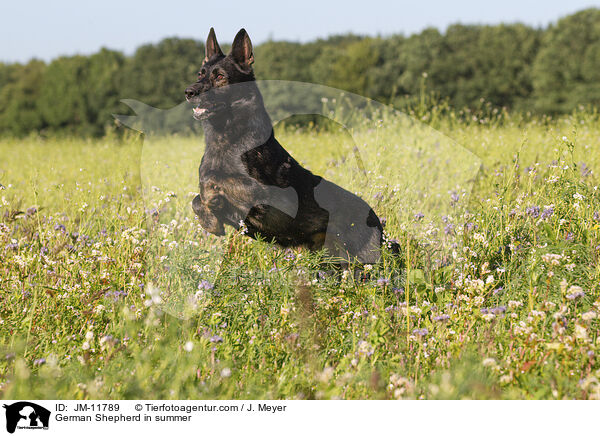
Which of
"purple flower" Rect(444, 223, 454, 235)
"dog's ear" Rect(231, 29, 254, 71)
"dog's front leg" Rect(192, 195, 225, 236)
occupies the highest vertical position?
"dog's ear" Rect(231, 29, 254, 71)

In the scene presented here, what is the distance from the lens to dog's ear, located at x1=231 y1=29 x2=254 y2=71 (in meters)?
3.50

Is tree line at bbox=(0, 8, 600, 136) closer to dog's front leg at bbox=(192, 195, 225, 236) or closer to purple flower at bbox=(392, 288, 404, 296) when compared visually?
dog's front leg at bbox=(192, 195, 225, 236)

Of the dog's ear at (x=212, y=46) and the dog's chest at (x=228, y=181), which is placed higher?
the dog's ear at (x=212, y=46)

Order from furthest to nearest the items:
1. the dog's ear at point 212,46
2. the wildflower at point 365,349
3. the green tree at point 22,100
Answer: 1. the green tree at point 22,100
2. the dog's ear at point 212,46
3. the wildflower at point 365,349

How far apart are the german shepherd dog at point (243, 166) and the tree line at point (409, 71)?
65.9 feet

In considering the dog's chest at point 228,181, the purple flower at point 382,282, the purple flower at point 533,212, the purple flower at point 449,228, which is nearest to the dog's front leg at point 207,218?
the dog's chest at point 228,181

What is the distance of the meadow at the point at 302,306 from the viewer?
2.85m

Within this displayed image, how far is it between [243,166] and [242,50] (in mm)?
867

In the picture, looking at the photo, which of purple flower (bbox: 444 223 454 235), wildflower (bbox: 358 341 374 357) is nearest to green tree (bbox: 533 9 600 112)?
purple flower (bbox: 444 223 454 235)

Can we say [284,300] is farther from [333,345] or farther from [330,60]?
[330,60]

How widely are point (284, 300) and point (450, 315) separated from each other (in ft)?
4.01

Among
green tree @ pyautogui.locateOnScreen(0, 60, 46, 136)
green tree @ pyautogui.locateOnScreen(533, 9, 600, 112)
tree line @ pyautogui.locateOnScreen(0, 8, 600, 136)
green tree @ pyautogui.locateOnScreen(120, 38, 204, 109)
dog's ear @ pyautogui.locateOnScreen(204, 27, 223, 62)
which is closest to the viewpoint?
dog's ear @ pyautogui.locateOnScreen(204, 27, 223, 62)

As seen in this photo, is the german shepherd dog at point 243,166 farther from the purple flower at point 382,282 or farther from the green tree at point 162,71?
the green tree at point 162,71
